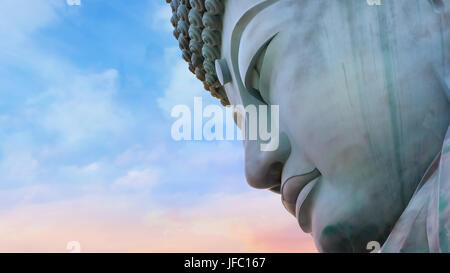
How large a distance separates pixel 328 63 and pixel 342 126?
0.33m

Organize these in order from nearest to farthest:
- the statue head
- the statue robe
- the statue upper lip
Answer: the statue robe → the statue head → the statue upper lip

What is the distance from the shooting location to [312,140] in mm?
2979

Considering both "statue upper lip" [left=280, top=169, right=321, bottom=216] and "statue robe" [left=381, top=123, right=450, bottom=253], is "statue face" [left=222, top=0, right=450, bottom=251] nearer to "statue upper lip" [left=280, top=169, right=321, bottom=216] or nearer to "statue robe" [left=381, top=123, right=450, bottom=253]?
"statue upper lip" [left=280, top=169, right=321, bottom=216]

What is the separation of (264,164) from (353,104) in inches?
28.5

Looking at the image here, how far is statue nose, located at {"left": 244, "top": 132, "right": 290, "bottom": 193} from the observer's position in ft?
10.8

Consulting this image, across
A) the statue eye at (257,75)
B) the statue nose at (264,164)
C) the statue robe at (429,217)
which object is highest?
the statue eye at (257,75)

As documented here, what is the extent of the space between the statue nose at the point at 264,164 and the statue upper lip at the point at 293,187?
0.12m

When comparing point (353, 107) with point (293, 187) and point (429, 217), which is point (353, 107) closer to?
point (293, 187)

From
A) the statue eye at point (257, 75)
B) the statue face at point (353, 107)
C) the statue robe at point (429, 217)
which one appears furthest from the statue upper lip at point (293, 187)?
the statue robe at point (429, 217)

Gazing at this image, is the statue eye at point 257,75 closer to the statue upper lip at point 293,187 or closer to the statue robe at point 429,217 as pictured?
the statue upper lip at point 293,187

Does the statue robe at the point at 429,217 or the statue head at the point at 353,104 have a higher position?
the statue head at the point at 353,104

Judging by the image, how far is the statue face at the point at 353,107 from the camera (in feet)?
8.96

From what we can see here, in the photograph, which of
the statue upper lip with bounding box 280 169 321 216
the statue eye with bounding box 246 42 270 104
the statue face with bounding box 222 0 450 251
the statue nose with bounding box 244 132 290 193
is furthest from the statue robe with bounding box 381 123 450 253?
the statue eye with bounding box 246 42 270 104
